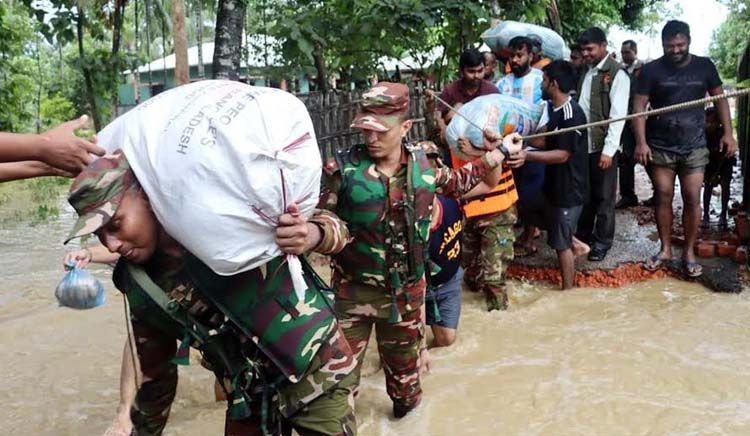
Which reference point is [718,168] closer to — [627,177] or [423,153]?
[627,177]

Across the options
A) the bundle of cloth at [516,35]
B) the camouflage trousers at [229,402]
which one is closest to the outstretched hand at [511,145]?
the camouflage trousers at [229,402]

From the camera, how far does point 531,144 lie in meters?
5.27

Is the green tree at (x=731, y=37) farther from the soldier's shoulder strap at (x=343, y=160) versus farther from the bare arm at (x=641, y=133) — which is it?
the soldier's shoulder strap at (x=343, y=160)

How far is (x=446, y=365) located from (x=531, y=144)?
181 centimetres

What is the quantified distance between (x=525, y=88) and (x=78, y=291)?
425cm

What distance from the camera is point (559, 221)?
5.22m

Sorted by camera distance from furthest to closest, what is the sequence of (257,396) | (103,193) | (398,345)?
1. (398,345)
2. (257,396)
3. (103,193)

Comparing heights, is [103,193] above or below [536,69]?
below

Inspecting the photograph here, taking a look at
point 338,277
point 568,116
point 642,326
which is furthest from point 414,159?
point 642,326

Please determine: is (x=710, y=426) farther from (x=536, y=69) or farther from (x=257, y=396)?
(x=536, y=69)

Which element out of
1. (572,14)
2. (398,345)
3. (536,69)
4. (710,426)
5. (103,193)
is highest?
(572,14)

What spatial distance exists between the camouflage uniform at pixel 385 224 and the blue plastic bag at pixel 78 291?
1.31 meters

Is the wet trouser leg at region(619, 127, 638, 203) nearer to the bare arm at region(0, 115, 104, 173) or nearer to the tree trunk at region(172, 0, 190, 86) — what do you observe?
the tree trunk at region(172, 0, 190, 86)

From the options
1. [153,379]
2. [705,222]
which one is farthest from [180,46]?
[705,222]
